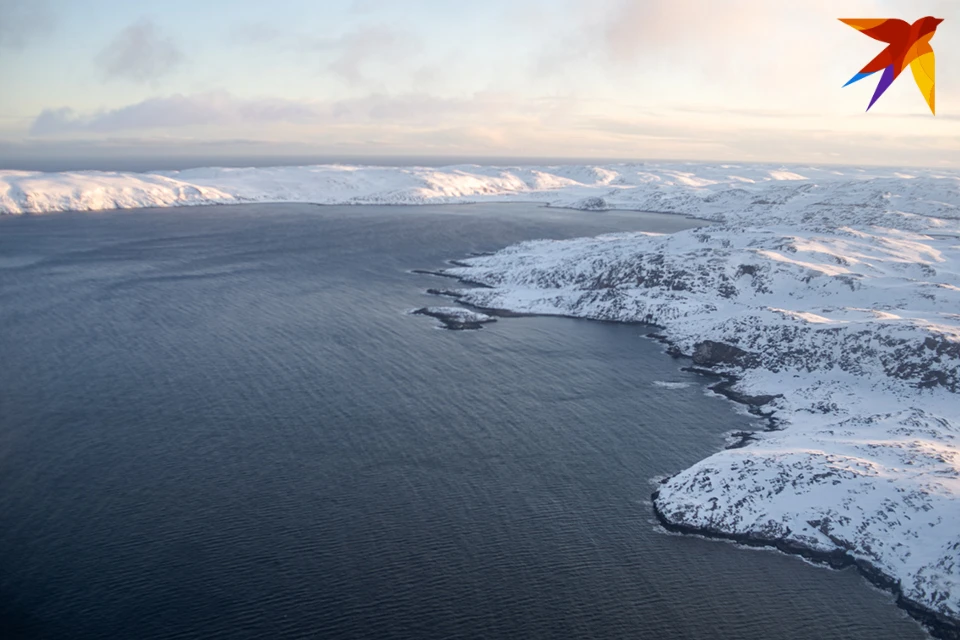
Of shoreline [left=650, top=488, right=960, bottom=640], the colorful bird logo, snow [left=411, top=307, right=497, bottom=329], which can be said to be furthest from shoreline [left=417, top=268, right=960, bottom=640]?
snow [left=411, top=307, right=497, bottom=329]

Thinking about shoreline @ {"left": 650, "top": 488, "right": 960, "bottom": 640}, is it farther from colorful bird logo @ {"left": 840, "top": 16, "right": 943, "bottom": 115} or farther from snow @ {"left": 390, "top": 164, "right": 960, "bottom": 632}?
colorful bird logo @ {"left": 840, "top": 16, "right": 943, "bottom": 115}

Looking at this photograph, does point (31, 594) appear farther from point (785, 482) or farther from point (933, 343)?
point (933, 343)

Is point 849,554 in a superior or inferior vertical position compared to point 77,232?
inferior

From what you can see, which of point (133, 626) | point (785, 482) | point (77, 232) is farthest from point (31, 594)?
point (77, 232)

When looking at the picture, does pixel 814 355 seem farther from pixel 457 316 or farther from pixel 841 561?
pixel 457 316

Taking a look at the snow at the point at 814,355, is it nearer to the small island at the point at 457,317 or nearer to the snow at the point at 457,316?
the snow at the point at 457,316

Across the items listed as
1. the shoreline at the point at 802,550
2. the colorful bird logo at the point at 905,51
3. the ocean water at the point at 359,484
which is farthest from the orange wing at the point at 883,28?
the shoreline at the point at 802,550
